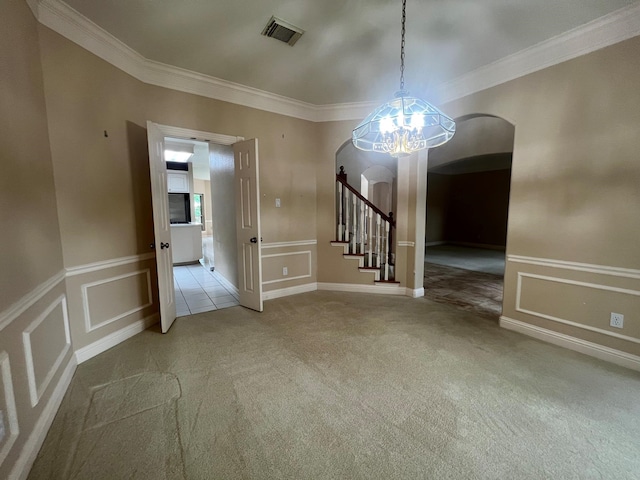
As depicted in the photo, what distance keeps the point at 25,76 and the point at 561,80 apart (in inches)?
167

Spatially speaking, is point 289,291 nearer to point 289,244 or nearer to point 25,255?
point 289,244

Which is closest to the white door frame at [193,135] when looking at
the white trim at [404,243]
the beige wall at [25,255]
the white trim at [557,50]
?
the beige wall at [25,255]

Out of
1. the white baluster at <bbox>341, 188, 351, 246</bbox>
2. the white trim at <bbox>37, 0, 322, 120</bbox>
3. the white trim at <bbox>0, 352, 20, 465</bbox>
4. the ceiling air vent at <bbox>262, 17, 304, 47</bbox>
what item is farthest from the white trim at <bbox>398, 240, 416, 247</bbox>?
the white trim at <bbox>0, 352, 20, 465</bbox>

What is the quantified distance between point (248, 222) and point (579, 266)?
3478 mm

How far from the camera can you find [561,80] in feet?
8.02

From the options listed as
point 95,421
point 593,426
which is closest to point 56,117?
point 95,421

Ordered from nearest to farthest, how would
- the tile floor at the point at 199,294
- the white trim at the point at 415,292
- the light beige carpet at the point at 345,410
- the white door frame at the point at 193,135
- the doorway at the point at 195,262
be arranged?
1. the light beige carpet at the point at 345,410
2. the white door frame at the point at 193,135
3. the tile floor at the point at 199,294
4. the doorway at the point at 195,262
5. the white trim at the point at 415,292

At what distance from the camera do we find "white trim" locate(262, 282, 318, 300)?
156 inches

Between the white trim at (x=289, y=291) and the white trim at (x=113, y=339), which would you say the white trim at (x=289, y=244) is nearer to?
the white trim at (x=289, y=291)

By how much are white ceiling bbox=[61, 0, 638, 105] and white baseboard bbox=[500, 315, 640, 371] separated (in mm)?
2746

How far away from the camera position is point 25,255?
5.24 feet

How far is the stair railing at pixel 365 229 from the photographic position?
4191mm

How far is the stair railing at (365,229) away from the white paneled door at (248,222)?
1479mm

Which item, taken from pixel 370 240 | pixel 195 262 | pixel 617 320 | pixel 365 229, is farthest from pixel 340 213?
pixel 195 262
